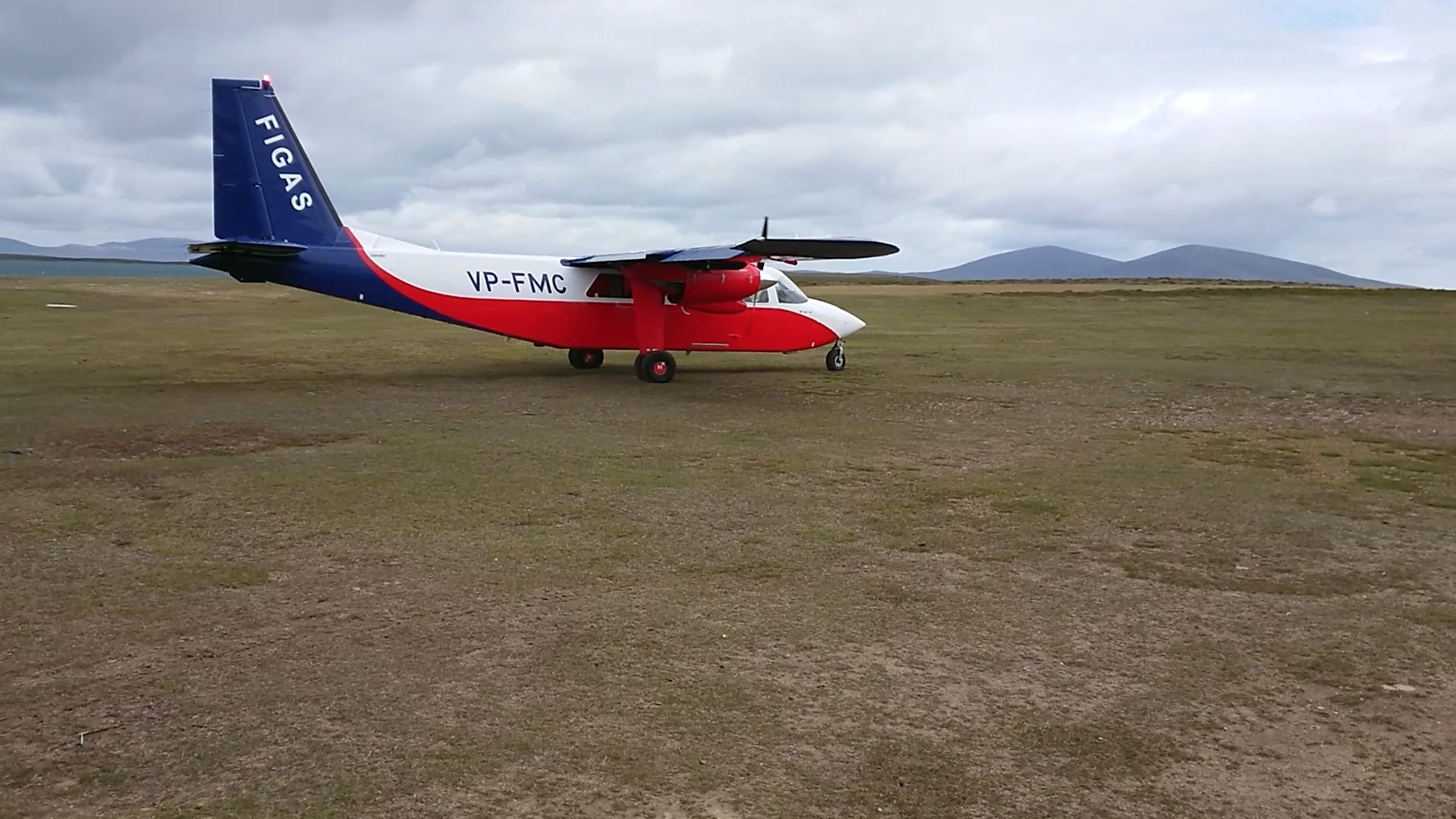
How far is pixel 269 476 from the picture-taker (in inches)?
409

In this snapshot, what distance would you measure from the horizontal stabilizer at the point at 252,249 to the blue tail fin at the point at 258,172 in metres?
0.31

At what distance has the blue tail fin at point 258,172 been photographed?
16.7 meters

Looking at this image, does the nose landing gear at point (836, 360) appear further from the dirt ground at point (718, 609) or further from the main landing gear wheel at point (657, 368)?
the dirt ground at point (718, 609)

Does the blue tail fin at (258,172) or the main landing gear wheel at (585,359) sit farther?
the main landing gear wheel at (585,359)

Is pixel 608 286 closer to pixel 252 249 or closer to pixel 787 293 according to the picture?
pixel 787 293

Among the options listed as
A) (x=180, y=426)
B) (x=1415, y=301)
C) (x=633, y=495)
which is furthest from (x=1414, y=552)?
(x=1415, y=301)

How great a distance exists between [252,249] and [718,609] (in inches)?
500

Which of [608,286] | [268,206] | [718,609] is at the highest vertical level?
[268,206]

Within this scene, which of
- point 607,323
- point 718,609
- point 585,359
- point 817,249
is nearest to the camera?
point 718,609

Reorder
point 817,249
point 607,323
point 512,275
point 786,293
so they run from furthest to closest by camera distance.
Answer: point 786,293 < point 607,323 < point 512,275 < point 817,249

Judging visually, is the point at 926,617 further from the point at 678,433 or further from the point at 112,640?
the point at 678,433

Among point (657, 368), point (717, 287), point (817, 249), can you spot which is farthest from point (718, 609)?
point (717, 287)

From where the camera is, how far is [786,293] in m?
20.8

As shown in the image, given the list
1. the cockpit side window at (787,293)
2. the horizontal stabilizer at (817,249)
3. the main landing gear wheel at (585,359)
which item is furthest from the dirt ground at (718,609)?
the main landing gear wheel at (585,359)
